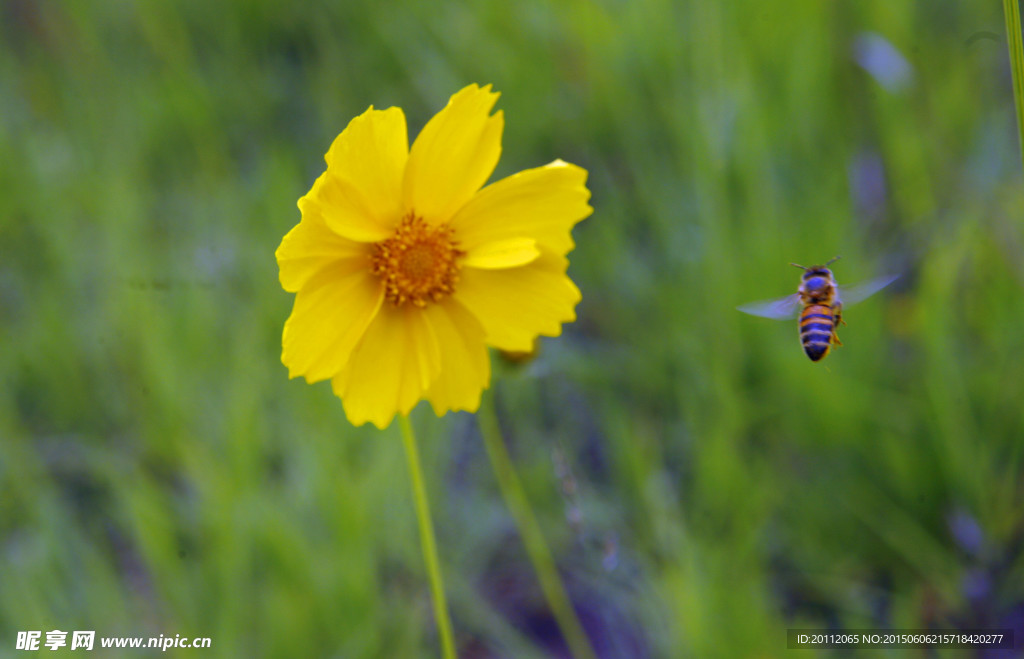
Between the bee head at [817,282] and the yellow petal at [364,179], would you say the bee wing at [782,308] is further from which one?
the yellow petal at [364,179]

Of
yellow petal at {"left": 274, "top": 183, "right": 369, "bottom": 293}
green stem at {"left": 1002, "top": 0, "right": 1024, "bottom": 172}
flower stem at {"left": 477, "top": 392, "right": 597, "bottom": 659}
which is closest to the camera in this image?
green stem at {"left": 1002, "top": 0, "right": 1024, "bottom": 172}

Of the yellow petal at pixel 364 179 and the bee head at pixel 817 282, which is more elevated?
the yellow petal at pixel 364 179

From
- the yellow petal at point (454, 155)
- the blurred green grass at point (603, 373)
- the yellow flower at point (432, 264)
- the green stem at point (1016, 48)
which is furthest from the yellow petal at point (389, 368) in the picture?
the green stem at point (1016, 48)

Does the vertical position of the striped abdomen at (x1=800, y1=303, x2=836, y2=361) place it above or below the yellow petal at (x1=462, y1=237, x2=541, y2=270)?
below

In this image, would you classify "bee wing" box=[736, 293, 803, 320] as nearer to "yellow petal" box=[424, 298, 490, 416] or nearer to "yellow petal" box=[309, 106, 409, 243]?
"yellow petal" box=[424, 298, 490, 416]

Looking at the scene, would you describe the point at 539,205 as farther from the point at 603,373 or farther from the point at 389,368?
the point at 603,373

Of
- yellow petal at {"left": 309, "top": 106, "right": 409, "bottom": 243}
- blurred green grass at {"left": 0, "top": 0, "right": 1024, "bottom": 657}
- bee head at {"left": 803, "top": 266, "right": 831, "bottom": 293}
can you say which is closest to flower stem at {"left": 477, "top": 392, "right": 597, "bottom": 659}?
blurred green grass at {"left": 0, "top": 0, "right": 1024, "bottom": 657}

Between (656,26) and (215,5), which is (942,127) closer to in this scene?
(656,26)

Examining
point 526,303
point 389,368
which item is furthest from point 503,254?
point 389,368

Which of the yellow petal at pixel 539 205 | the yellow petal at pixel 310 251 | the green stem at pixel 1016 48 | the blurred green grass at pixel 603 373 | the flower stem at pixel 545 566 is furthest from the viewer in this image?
the blurred green grass at pixel 603 373
